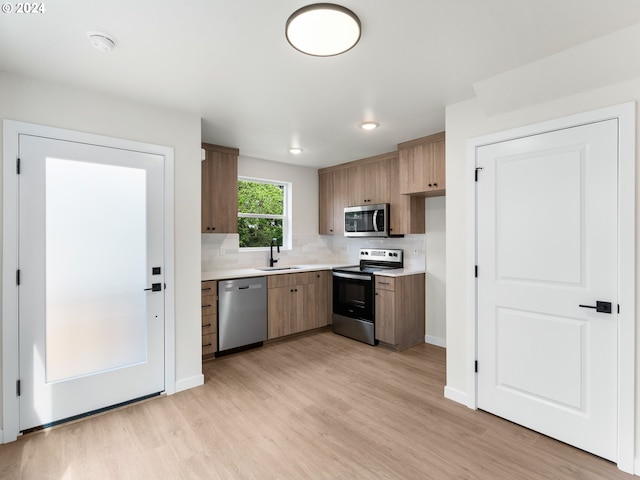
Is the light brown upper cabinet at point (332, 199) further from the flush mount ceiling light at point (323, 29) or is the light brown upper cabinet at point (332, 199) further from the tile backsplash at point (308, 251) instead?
the flush mount ceiling light at point (323, 29)

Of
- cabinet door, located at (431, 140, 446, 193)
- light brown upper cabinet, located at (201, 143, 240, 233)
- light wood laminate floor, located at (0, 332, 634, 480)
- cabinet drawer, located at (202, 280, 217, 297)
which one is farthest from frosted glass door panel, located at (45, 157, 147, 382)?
cabinet door, located at (431, 140, 446, 193)

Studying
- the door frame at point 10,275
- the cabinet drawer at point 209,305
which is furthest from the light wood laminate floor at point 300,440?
the cabinet drawer at point 209,305

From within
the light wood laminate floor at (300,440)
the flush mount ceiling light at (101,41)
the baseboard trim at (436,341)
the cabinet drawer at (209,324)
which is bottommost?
the light wood laminate floor at (300,440)

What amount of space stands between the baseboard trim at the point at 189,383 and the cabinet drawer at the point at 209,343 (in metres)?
0.57

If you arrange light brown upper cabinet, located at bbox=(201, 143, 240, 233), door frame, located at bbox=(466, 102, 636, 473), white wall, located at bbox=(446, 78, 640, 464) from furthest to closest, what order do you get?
light brown upper cabinet, located at bbox=(201, 143, 240, 233), white wall, located at bbox=(446, 78, 640, 464), door frame, located at bbox=(466, 102, 636, 473)

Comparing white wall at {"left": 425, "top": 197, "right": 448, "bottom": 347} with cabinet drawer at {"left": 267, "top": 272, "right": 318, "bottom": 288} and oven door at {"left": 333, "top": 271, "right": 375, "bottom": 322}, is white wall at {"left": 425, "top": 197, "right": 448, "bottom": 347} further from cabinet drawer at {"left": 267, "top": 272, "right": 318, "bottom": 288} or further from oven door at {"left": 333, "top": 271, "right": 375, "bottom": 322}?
cabinet drawer at {"left": 267, "top": 272, "right": 318, "bottom": 288}

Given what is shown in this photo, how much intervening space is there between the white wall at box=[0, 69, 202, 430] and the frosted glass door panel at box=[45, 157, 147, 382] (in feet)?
0.93

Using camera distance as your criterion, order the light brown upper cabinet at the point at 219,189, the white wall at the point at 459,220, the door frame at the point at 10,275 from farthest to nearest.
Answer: the light brown upper cabinet at the point at 219,189, the white wall at the point at 459,220, the door frame at the point at 10,275

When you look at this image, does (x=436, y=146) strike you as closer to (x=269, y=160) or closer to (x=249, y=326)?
(x=269, y=160)

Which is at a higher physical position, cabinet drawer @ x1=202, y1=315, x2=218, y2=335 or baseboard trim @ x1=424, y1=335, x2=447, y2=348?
cabinet drawer @ x1=202, y1=315, x2=218, y2=335

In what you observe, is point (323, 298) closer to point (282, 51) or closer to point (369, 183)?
point (369, 183)

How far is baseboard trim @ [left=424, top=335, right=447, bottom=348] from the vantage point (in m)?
4.13

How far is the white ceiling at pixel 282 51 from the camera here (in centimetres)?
160

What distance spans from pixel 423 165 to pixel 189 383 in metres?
3.31
